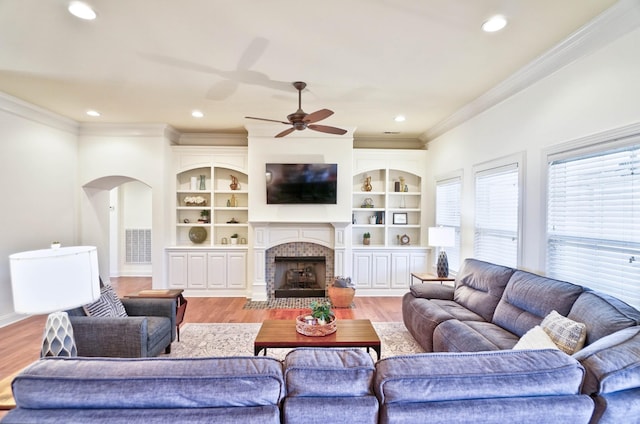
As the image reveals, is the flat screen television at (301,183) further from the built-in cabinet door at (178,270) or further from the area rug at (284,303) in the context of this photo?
the built-in cabinet door at (178,270)

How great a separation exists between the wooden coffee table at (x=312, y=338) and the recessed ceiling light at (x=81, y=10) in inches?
109

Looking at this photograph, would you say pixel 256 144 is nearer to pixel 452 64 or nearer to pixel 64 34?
pixel 64 34

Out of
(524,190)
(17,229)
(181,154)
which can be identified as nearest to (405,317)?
(524,190)

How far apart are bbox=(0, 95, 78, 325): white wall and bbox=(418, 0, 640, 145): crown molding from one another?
602 centimetres

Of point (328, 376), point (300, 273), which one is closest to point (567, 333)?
point (328, 376)

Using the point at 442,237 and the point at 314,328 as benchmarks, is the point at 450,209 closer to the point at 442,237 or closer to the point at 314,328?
Result: the point at 442,237

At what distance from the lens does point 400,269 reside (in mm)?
5453

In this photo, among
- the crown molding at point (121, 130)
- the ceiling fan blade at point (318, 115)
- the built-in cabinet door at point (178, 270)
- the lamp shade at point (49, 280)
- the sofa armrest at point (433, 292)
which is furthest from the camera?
the built-in cabinet door at point (178, 270)

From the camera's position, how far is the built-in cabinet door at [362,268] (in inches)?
212

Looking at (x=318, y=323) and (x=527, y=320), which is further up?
(x=527, y=320)

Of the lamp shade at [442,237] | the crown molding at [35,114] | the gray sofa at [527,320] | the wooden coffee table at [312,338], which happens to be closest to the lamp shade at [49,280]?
the wooden coffee table at [312,338]

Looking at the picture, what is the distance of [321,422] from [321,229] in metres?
4.32

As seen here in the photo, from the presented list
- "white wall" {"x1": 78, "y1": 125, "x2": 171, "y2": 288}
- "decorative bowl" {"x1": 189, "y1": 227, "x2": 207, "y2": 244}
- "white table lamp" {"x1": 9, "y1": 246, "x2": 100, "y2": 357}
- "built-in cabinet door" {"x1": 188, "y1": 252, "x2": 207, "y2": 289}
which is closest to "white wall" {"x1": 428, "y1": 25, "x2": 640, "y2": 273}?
"white table lamp" {"x1": 9, "y1": 246, "x2": 100, "y2": 357}

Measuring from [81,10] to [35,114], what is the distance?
3.13 m
